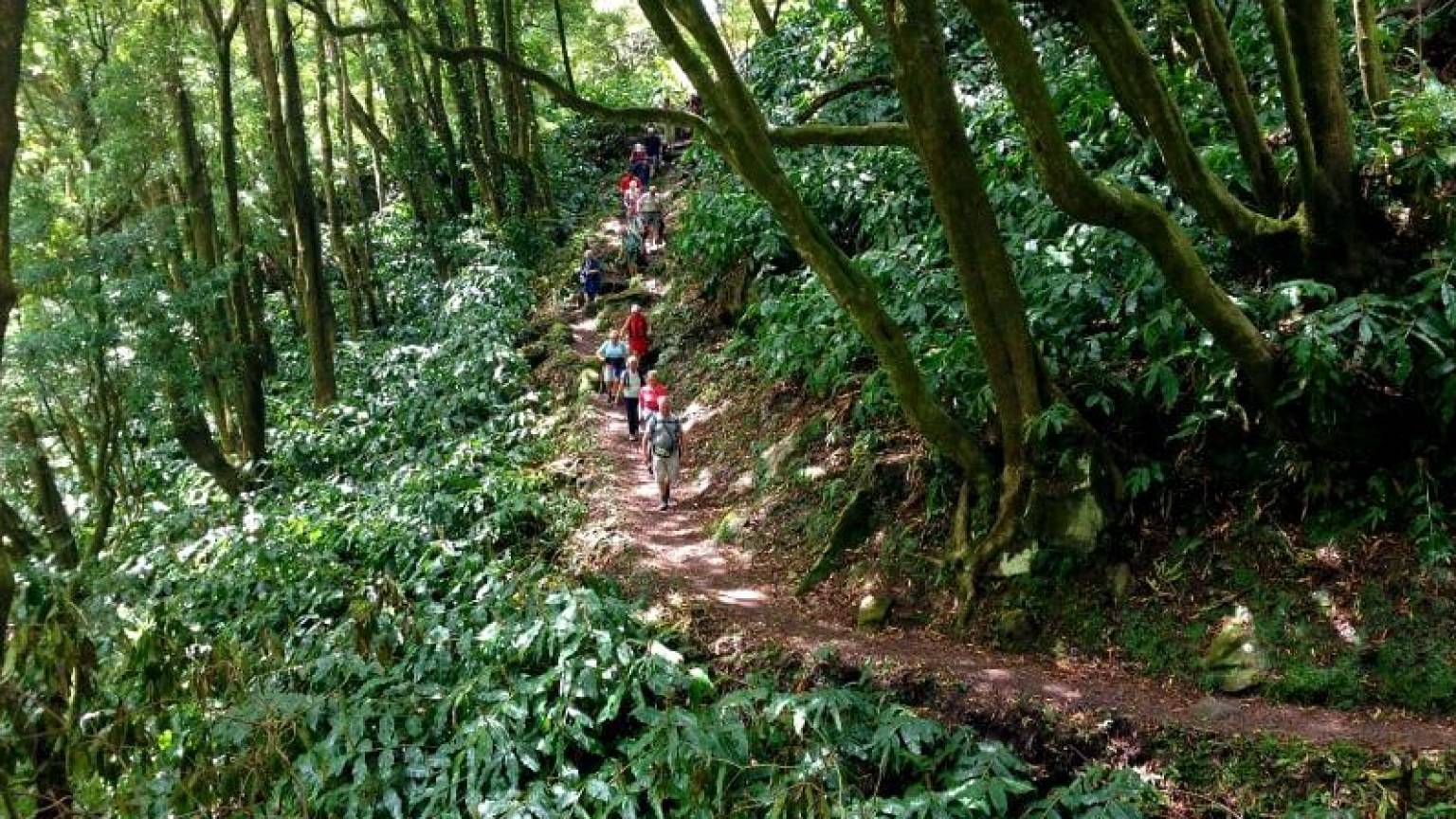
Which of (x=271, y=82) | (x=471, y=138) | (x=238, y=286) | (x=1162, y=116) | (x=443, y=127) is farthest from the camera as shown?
(x=443, y=127)

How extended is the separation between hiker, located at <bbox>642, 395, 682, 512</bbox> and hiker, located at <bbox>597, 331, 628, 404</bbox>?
9.86ft

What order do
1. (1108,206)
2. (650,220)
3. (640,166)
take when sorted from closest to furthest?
1. (1108,206)
2. (650,220)
3. (640,166)

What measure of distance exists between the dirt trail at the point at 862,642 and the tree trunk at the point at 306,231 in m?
6.75

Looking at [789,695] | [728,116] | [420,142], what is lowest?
[789,695]

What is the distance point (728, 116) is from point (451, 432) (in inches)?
355

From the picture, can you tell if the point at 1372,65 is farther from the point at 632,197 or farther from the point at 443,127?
the point at 443,127

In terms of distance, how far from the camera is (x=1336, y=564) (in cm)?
656

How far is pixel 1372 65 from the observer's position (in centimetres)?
748

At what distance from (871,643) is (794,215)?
337 cm

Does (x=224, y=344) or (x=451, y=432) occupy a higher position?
(x=224, y=344)

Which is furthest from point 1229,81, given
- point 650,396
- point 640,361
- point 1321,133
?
point 640,361

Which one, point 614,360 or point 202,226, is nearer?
point 614,360

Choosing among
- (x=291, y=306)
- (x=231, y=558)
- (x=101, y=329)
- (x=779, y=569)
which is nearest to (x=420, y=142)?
(x=291, y=306)

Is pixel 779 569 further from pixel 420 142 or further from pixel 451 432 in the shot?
pixel 420 142
